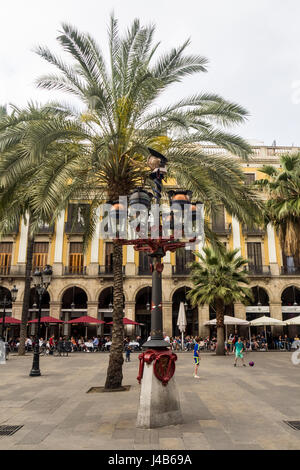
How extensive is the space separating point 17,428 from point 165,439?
280 centimetres

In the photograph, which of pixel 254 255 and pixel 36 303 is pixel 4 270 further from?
pixel 254 255

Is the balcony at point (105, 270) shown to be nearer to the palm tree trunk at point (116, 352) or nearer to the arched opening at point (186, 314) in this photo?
the arched opening at point (186, 314)

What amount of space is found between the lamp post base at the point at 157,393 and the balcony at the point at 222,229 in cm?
2685

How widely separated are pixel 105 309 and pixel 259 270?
13603 millimetres

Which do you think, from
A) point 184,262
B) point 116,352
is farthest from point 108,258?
point 116,352

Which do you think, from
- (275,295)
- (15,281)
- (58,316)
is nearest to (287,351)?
(275,295)

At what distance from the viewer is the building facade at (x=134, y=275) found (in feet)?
103

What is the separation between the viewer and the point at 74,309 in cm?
3189

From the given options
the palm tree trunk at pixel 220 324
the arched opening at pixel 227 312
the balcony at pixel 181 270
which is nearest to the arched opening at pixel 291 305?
the arched opening at pixel 227 312

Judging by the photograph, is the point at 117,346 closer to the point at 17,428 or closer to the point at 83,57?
the point at 17,428

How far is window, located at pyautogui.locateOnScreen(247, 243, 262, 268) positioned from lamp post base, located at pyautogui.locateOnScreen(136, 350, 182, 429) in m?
27.1

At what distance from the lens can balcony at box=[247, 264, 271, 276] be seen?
105ft

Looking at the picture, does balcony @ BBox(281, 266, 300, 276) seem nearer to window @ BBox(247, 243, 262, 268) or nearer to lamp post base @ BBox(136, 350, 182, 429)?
window @ BBox(247, 243, 262, 268)
